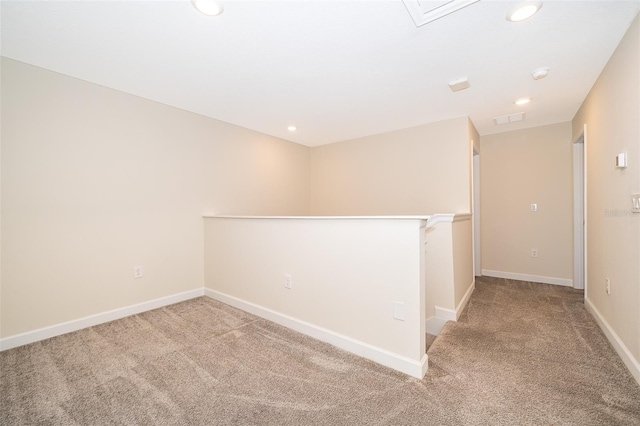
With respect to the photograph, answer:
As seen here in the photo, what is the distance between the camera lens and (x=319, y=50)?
2.03 metres

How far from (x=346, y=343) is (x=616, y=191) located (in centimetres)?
236

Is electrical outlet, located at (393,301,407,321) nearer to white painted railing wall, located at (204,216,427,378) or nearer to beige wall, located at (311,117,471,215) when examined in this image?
white painted railing wall, located at (204,216,427,378)

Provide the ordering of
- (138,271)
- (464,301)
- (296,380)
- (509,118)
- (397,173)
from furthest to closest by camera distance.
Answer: (397,173) → (509,118) → (464,301) → (138,271) → (296,380)

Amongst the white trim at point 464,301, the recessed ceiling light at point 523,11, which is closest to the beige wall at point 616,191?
the recessed ceiling light at point 523,11

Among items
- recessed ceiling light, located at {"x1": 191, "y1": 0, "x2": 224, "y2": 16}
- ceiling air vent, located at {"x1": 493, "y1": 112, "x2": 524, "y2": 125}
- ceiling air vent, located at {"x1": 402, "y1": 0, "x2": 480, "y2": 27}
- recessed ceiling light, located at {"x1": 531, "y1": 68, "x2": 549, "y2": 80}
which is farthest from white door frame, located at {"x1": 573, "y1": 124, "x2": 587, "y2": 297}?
recessed ceiling light, located at {"x1": 191, "y1": 0, "x2": 224, "y2": 16}

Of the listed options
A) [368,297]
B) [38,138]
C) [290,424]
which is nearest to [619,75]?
[368,297]

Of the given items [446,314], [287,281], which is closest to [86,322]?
[287,281]

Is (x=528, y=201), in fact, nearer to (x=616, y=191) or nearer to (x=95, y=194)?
(x=616, y=191)

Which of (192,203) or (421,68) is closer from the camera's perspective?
(421,68)

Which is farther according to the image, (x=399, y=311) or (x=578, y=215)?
(x=578, y=215)

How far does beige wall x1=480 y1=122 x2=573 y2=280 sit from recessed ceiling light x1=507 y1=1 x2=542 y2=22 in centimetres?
301

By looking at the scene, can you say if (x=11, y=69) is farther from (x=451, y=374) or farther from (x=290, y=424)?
(x=451, y=374)

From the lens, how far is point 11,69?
213 cm

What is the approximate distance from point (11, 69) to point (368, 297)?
3322 mm
